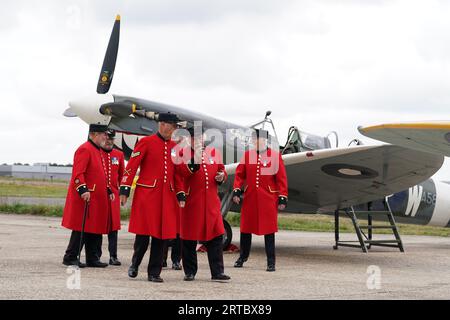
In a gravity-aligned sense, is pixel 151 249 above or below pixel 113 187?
below

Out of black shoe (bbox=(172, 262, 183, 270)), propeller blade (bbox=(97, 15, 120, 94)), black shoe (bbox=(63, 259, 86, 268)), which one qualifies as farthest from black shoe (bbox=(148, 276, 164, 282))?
propeller blade (bbox=(97, 15, 120, 94))

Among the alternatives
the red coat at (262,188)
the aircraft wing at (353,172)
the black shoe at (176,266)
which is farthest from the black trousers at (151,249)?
the aircraft wing at (353,172)

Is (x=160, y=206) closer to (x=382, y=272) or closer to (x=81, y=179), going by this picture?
(x=81, y=179)

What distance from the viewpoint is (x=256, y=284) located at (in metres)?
7.23

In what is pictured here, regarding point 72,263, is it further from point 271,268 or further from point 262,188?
point 262,188

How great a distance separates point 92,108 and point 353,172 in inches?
164

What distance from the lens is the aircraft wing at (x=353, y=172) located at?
9.98 m

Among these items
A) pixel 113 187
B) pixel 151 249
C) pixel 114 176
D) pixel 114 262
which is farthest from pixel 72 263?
pixel 151 249

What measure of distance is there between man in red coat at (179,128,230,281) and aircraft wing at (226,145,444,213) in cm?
276

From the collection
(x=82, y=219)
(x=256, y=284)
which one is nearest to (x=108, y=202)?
(x=82, y=219)

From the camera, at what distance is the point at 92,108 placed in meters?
11.8

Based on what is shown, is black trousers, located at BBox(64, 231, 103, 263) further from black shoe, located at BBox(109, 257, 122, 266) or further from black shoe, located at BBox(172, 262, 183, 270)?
black shoe, located at BBox(172, 262, 183, 270)

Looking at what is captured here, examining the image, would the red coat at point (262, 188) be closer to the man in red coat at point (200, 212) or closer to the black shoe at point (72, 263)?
the man in red coat at point (200, 212)
